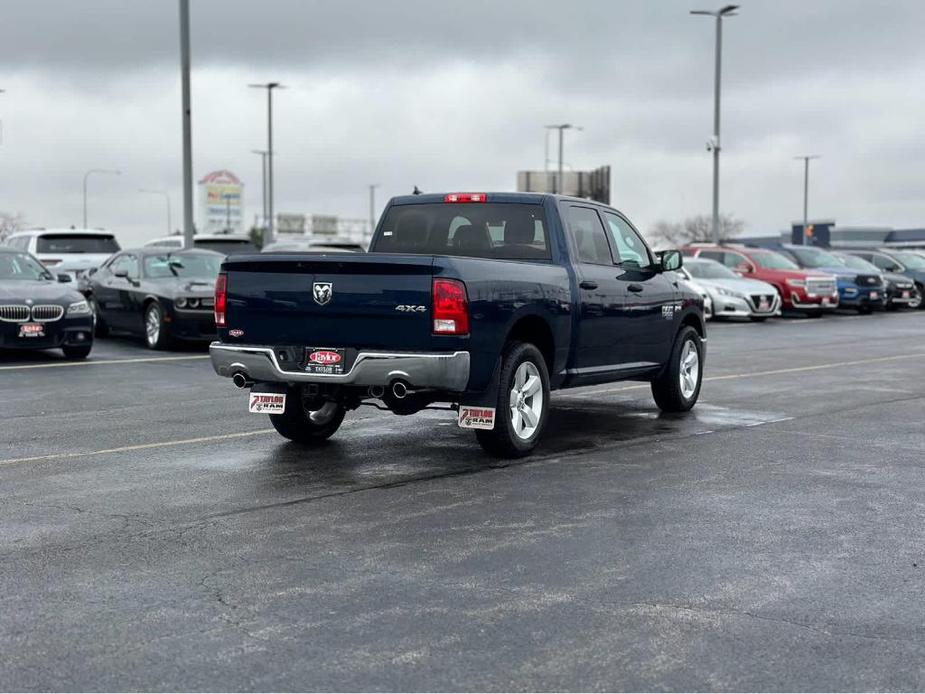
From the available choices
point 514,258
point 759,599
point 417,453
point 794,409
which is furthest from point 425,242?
point 759,599

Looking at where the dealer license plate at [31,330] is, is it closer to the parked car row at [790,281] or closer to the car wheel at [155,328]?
the car wheel at [155,328]

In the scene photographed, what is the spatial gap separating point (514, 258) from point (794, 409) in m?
3.84

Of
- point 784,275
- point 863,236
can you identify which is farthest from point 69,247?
point 863,236

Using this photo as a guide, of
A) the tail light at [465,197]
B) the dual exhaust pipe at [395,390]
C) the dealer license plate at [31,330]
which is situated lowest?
the dealer license plate at [31,330]

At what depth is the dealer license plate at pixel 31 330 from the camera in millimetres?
17547

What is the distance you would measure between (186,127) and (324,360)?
21296mm

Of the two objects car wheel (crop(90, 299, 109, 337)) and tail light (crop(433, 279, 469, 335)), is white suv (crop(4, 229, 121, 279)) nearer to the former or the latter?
car wheel (crop(90, 299, 109, 337))

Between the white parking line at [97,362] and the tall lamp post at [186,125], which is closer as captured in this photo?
the white parking line at [97,362]

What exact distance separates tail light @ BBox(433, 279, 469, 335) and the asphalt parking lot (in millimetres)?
953

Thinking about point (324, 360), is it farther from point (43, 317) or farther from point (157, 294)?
point (157, 294)

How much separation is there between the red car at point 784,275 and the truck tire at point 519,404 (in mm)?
25062

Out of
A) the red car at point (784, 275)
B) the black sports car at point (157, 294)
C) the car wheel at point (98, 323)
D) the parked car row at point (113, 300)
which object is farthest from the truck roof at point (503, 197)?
the red car at point (784, 275)

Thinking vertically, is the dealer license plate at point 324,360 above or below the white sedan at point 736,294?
above

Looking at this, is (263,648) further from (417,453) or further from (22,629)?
(417,453)
